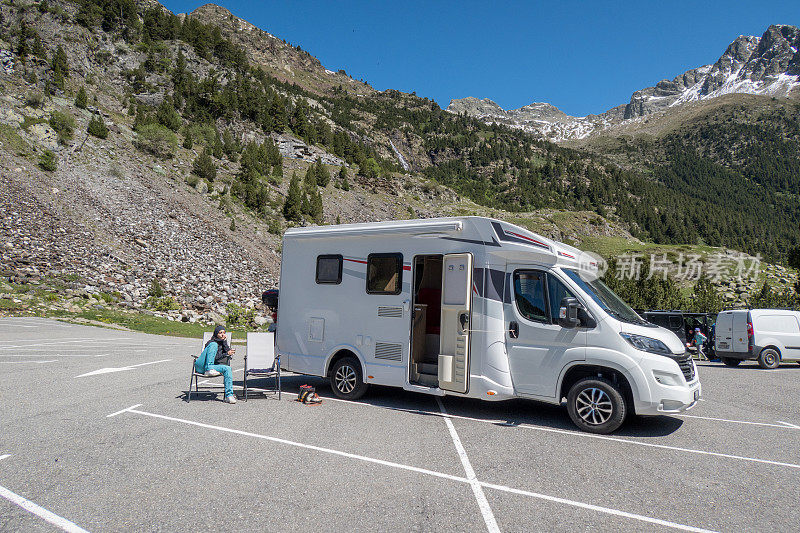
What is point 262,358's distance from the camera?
9422 millimetres

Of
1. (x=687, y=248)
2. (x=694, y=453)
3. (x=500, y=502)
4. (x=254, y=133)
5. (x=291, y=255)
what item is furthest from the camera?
(x=687, y=248)

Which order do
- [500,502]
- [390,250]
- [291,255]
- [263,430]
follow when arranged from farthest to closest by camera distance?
[291,255] < [390,250] < [263,430] < [500,502]

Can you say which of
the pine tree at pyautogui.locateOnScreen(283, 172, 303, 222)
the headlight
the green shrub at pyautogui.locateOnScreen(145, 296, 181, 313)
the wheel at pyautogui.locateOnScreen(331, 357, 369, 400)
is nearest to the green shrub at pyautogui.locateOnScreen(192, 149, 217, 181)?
the pine tree at pyautogui.locateOnScreen(283, 172, 303, 222)

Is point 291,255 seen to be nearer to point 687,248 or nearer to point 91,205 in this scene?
→ point 91,205

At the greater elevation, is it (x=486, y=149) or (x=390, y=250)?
(x=486, y=149)

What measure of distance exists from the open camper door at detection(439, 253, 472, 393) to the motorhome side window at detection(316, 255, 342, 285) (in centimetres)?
229

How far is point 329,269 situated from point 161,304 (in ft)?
68.5

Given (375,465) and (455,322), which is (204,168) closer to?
(455,322)

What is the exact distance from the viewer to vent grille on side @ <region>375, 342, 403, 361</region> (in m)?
8.36

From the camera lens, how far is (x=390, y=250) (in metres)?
8.63

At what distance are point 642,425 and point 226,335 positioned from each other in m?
7.66

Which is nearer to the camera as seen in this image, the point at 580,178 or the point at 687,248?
the point at 687,248

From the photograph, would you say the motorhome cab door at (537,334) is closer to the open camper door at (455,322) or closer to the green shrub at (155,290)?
the open camper door at (455,322)

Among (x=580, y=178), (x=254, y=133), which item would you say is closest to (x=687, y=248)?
(x=580, y=178)
